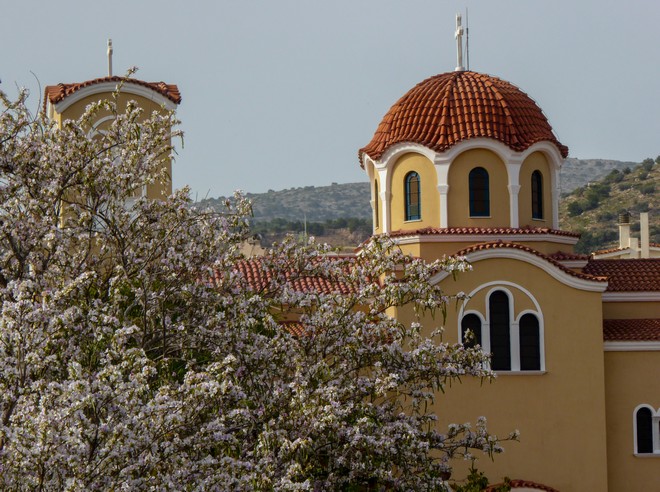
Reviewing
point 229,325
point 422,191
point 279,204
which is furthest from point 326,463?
point 279,204

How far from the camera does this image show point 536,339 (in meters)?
24.7

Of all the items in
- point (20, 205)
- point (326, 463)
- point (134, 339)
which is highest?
point (20, 205)

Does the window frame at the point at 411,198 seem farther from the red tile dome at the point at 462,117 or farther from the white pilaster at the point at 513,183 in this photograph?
the white pilaster at the point at 513,183

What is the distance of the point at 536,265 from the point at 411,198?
336 cm

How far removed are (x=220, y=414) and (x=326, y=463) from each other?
2.17m

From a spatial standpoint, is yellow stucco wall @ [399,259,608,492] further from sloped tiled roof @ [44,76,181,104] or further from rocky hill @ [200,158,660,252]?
rocky hill @ [200,158,660,252]

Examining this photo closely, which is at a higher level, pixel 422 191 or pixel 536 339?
pixel 422 191

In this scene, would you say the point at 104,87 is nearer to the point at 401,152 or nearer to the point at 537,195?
the point at 401,152

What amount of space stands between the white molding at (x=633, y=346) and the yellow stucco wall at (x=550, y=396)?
0.40m

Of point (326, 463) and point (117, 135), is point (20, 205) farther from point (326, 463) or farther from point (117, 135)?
point (326, 463)

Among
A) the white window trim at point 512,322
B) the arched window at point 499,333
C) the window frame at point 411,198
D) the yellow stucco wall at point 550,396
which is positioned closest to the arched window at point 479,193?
the window frame at point 411,198

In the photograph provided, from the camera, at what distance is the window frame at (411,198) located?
26203 millimetres

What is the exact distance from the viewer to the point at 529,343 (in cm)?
2470

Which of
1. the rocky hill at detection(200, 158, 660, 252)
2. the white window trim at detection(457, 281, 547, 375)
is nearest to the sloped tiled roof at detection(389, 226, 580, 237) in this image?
the white window trim at detection(457, 281, 547, 375)
